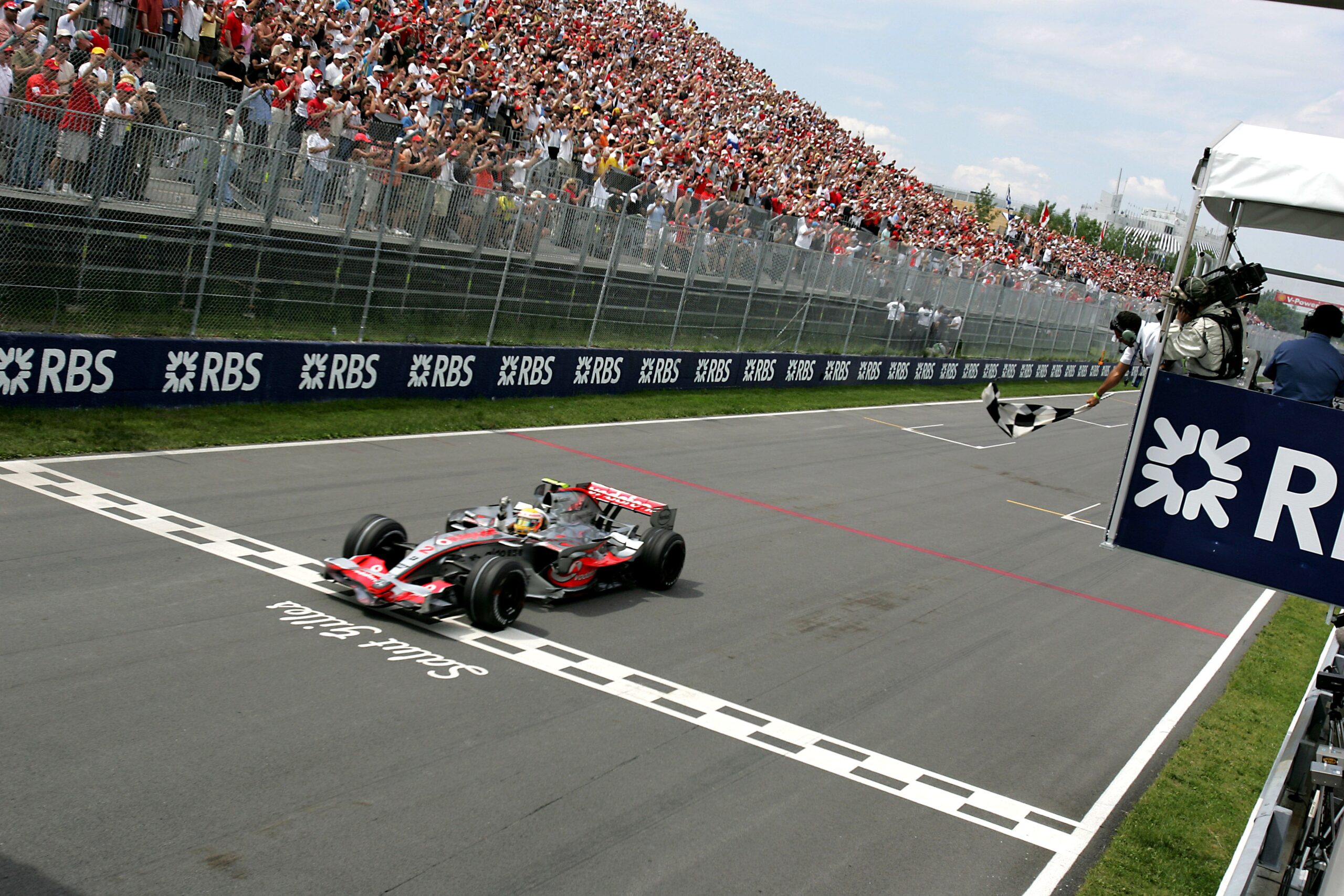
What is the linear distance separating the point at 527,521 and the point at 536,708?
2256 millimetres

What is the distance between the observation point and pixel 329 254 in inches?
656

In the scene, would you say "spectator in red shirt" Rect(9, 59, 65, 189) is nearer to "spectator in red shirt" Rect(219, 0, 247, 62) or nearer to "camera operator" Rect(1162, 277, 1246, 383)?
"spectator in red shirt" Rect(219, 0, 247, 62)

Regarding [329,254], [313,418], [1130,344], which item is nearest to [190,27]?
[329,254]

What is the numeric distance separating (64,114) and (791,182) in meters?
26.2

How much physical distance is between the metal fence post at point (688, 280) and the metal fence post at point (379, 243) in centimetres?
851

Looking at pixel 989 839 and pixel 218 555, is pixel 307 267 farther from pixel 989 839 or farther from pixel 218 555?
pixel 989 839

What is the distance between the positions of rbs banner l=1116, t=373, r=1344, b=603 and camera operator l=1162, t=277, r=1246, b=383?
0.34 m

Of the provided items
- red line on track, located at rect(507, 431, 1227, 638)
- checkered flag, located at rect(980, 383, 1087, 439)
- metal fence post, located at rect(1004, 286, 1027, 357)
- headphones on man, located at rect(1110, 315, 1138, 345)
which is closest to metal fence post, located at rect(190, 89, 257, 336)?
red line on track, located at rect(507, 431, 1227, 638)

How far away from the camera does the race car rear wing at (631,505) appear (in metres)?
11.1

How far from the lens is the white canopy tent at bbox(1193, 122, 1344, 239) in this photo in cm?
628

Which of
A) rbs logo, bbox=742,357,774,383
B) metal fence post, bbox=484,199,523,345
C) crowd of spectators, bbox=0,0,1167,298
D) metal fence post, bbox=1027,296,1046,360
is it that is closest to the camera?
crowd of spectators, bbox=0,0,1167,298

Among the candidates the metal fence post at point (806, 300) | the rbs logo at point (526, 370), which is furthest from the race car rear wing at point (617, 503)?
the metal fence post at point (806, 300)

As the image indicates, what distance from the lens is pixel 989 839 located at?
7301 millimetres

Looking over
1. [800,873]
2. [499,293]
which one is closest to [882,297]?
[499,293]
